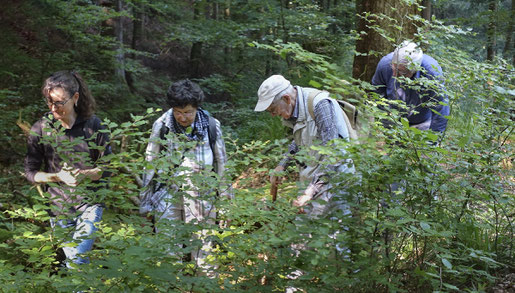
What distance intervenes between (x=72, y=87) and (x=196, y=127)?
1100mm

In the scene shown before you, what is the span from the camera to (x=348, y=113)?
3.51 meters

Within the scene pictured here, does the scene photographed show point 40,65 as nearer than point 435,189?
No

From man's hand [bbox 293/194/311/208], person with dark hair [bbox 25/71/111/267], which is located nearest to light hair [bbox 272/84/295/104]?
man's hand [bbox 293/194/311/208]

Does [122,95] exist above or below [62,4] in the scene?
below

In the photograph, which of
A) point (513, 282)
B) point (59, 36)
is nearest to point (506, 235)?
point (513, 282)

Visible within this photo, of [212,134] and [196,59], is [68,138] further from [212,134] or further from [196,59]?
[196,59]

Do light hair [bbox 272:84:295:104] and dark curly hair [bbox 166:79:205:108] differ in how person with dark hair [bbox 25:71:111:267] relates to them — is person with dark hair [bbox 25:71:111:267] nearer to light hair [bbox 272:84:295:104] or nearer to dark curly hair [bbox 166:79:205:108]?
dark curly hair [bbox 166:79:205:108]

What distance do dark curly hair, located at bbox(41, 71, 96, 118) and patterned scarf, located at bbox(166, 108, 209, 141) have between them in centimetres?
69

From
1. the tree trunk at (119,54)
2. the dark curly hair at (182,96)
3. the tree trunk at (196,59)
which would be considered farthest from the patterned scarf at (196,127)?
the tree trunk at (196,59)

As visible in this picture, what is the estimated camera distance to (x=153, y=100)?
1445 centimetres

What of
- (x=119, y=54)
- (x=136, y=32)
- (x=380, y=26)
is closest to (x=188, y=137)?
(x=380, y=26)

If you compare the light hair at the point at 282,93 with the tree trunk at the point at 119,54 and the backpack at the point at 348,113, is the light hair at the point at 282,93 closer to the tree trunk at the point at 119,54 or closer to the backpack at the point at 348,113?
the backpack at the point at 348,113

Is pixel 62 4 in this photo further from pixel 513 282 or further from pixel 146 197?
pixel 513 282

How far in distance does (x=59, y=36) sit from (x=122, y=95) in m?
3.93
